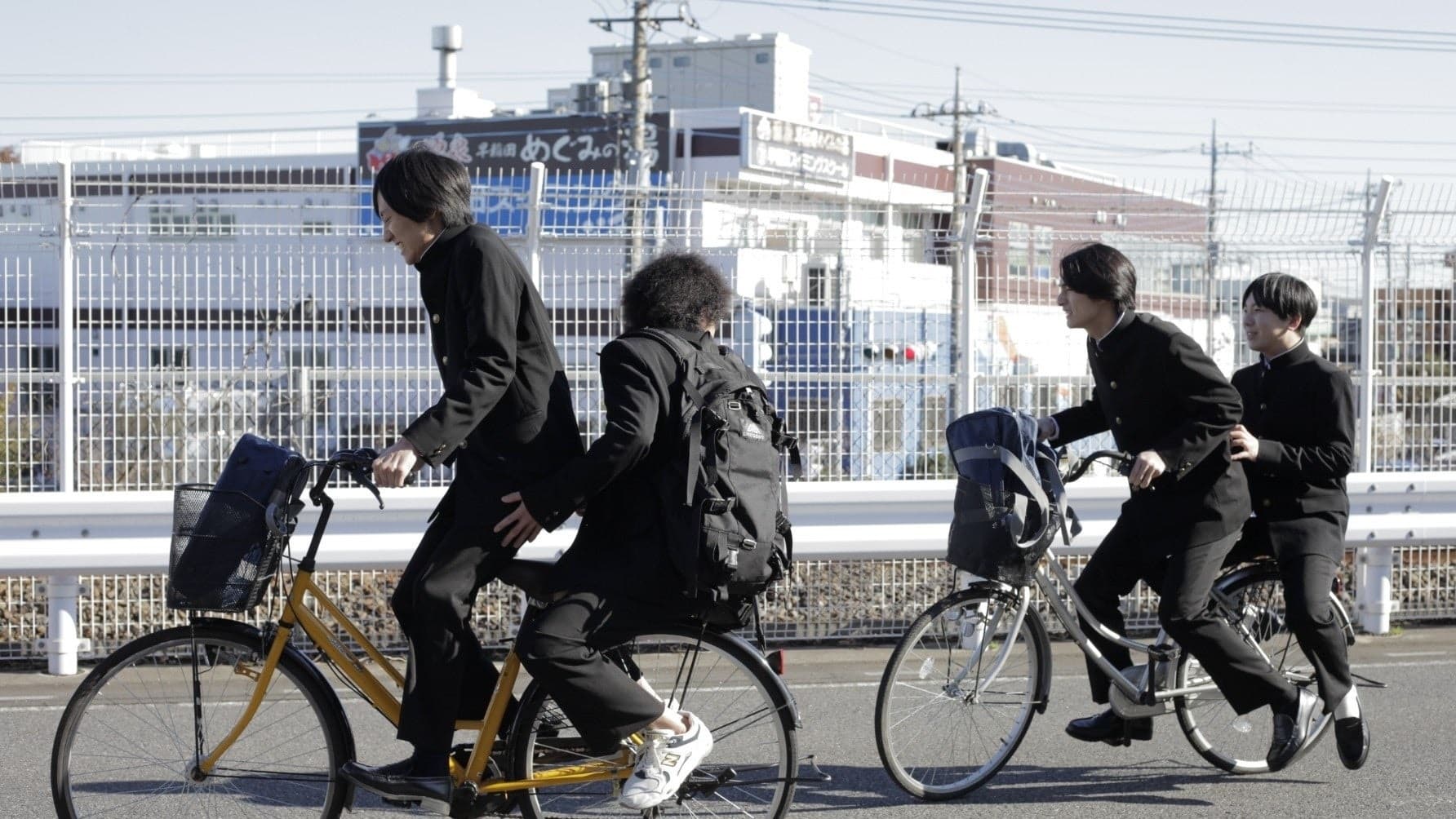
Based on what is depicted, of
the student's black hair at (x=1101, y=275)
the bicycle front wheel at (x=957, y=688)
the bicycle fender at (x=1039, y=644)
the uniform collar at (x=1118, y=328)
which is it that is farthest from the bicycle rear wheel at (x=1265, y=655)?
the student's black hair at (x=1101, y=275)

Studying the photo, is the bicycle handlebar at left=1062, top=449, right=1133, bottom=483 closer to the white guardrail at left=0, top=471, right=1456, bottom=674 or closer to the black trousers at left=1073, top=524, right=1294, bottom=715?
the black trousers at left=1073, top=524, right=1294, bottom=715

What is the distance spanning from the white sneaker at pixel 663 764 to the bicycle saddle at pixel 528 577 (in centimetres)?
48

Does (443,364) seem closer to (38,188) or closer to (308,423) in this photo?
(308,423)

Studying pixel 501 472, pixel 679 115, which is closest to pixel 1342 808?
pixel 501 472

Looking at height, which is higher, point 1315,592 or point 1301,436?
point 1301,436

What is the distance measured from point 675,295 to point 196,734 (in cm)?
177

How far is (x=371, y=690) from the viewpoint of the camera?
14.1ft

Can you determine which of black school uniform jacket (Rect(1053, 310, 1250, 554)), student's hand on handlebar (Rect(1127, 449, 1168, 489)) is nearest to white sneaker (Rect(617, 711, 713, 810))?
student's hand on handlebar (Rect(1127, 449, 1168, 489))

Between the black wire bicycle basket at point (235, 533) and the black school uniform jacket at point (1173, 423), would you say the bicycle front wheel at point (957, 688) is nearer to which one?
the black school uniform jacket at point (1173, 423)

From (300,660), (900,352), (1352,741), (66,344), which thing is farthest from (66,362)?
(1352,741)

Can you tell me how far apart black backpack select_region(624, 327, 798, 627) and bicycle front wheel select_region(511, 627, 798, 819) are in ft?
0.57

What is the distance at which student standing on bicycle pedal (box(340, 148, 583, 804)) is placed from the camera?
4.04 m

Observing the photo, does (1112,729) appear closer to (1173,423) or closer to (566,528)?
(1173,423)

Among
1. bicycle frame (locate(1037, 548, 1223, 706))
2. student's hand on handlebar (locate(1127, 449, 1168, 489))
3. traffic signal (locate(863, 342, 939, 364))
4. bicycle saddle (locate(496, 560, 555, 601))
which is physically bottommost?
bicycle frame (locate(1037, 548, 1223, 706))
